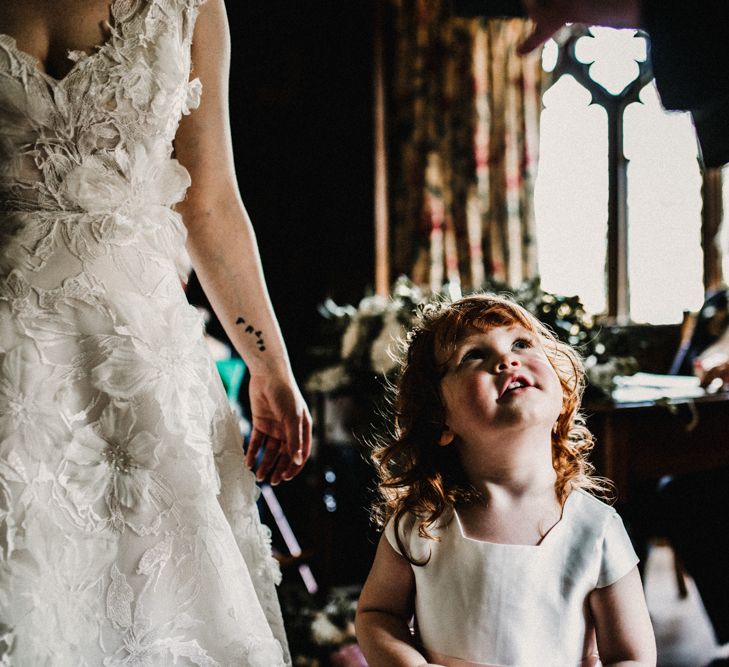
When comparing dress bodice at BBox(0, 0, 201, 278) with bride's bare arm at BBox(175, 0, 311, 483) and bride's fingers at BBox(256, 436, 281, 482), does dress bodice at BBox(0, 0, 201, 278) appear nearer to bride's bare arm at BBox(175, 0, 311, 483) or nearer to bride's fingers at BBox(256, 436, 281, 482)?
bride's bare arm at BBox(175, 0, 311, 483)

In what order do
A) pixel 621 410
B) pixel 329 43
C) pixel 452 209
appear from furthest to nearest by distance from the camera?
pixel 452 209, pixel 329 43, pixel 621 410

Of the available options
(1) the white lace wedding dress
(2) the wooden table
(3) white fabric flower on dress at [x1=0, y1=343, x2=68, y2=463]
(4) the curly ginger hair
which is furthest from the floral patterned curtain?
(3) white fabric flower on dress at [x1=0, y1=343, x2=68, y2=463]

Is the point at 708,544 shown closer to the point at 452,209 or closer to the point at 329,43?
the point at 452,209

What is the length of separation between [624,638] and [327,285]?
3.95m

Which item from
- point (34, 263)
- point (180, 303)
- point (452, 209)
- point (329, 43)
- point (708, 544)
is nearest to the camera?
point (34, 263)

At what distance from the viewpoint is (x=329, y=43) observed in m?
4.95

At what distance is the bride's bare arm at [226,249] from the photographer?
48.4 inches

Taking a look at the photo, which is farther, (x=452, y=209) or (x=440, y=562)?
(x=452, y=209)

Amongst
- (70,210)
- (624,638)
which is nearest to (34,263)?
(70,210)

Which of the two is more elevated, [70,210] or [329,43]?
[329,43]

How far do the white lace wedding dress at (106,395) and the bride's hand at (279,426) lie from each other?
14 centimetres

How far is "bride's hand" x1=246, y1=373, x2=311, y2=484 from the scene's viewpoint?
1240mm

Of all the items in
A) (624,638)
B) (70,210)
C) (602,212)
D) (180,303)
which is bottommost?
(624,638)

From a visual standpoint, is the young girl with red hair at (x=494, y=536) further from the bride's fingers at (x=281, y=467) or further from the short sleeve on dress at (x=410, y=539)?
the bride's fingers at (x=281, y=467)
